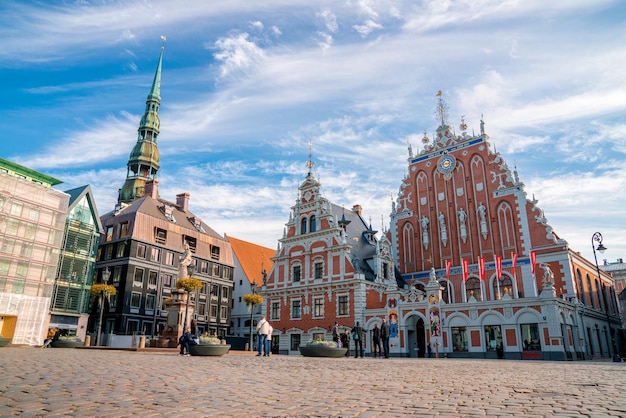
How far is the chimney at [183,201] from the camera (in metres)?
61.3

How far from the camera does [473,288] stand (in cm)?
3816

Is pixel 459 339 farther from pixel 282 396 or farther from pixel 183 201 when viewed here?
pixel 183 201

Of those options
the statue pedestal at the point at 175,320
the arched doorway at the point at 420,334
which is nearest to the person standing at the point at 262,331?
the statue pedestal at the point at 175,320

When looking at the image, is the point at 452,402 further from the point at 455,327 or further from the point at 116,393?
the point at 455,327

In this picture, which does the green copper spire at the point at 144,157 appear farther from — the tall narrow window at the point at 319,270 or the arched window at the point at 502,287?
the arched window at the point at 502,287

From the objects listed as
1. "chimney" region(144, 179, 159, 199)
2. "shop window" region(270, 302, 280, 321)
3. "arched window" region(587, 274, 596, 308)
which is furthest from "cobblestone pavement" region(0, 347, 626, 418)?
"chimney" region(144, 179, 159, 199)

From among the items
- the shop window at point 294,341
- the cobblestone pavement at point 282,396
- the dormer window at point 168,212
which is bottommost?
the cobblestone pavement at point 282,396

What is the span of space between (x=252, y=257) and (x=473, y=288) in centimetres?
3700

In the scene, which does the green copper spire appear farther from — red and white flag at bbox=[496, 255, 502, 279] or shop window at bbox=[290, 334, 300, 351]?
red and white flag at bbox=[496, 255, 502, 279]

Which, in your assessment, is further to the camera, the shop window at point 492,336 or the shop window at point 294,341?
the shop window at point 294,341

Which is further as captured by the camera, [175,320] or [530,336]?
[530,336]

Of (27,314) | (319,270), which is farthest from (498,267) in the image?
(27,314)

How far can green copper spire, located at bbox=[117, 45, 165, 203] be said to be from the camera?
67938 millimetres

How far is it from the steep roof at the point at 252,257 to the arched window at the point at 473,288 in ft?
99.6
